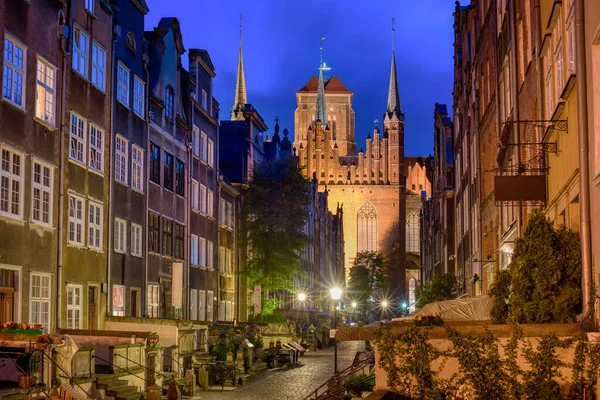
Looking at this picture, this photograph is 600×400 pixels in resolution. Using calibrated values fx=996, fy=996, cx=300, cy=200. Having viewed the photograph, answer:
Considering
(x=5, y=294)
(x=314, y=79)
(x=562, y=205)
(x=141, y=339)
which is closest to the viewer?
(x=562, y=205)

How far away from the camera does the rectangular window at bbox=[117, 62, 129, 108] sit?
109ft

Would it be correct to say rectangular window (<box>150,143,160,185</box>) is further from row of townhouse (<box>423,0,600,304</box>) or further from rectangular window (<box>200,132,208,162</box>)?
row of townhouse (<box>423,0,600,304</box>)

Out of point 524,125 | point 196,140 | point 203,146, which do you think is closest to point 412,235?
point 203,146

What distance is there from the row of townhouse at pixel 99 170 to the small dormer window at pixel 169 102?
9 centimetres

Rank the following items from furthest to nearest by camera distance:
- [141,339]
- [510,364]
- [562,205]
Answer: [141,339] < [562,205] < [510,364]

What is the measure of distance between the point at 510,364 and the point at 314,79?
17737 centimetres

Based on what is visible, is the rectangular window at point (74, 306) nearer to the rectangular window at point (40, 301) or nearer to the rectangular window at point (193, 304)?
the rectangular window at point (40, 301)

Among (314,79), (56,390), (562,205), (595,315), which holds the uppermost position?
(314,79)

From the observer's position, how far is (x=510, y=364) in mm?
13547

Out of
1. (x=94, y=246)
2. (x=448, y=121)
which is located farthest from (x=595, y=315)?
(x=448, y=121)

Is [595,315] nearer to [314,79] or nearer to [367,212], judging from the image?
[367,212]

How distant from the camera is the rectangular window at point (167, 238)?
39.5 metres

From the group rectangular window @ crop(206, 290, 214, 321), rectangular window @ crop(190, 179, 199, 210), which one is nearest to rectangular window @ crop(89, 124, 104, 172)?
rectangular window @ crop(190, 179, 199, 210)

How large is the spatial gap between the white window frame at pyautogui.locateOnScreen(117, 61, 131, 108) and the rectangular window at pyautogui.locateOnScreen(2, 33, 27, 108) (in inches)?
308
